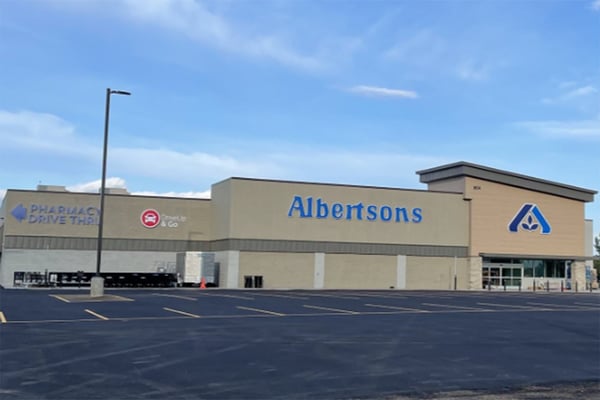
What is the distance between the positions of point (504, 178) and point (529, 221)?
467 centimetres

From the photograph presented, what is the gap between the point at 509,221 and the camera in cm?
5931

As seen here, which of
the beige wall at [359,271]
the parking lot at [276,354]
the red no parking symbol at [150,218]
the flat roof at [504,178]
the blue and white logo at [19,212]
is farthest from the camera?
the flat roof at [504,178]

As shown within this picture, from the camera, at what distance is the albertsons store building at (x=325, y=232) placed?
5191 centimetres

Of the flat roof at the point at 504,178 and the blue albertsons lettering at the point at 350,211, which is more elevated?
the flat roof at the point at 504,178

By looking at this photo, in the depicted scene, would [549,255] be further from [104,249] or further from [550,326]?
[550,326]

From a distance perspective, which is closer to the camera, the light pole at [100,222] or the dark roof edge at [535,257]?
the light pole at [100,222]

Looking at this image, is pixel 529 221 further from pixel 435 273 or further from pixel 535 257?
pixel 435 273

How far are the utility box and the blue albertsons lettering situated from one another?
23.5 feet

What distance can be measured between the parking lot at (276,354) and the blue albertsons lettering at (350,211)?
31.4 meters

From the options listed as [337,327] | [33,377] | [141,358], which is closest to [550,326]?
[337,327]

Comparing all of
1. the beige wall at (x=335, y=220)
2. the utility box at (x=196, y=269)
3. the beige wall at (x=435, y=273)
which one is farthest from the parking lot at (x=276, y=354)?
the beige wall at (x=435, y=273)

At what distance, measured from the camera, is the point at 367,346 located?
14.2 meters

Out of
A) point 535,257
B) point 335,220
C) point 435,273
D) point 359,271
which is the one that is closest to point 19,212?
point 335,220

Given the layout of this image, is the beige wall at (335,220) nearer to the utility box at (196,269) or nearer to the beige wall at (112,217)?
the beige wall at (112,217)
